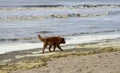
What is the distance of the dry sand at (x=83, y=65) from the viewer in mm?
12461

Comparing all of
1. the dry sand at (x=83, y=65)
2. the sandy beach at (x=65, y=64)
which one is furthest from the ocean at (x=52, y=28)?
the dry sand at (x=83, y=65)

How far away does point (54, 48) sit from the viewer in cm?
1925

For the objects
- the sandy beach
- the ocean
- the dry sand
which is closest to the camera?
the dry sand

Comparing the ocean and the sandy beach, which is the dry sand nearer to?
the sandy beach

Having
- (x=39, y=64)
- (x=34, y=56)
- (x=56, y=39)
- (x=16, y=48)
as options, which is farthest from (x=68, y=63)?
(x=16, y=48)

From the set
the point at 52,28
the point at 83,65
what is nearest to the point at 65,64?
the point at 83,65

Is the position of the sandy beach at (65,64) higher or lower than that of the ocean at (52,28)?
higher

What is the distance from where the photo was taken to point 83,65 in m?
13.4

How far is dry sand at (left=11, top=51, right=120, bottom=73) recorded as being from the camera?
1246 centimetres

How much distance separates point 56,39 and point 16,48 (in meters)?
2.52

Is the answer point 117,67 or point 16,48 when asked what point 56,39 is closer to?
point 16,48

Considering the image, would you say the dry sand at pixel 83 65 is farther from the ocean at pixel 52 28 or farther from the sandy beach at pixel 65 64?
the ocean at pixel 52 28

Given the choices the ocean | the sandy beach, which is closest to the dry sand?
the sandy beach

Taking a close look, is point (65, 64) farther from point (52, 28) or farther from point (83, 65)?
point (52, 28)
